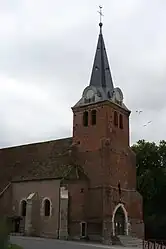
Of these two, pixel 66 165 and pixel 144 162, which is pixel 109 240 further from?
pixel 144 162

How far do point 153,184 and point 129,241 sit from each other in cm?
1374

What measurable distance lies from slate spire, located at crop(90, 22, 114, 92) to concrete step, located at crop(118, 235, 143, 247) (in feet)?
56.9

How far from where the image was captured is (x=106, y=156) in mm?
47500

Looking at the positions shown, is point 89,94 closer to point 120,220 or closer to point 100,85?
point 100,85

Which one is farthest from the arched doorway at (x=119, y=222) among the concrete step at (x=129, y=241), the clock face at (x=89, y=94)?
the clock face at (x=89, y=94)

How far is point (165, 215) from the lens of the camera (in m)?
58.0

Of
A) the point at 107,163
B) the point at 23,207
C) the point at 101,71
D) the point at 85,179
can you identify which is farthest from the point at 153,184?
the point at 23,207

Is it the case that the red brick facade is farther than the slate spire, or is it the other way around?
the slate spire

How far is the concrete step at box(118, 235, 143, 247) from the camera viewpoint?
44.6 m

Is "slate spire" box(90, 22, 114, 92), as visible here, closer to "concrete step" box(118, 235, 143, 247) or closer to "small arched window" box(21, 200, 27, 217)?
"small arched window" box(21, 200, 27, 217)

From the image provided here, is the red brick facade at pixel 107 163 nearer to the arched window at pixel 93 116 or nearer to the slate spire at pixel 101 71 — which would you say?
the arched window at pixel 93 116

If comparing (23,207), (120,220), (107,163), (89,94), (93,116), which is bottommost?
(120,220)

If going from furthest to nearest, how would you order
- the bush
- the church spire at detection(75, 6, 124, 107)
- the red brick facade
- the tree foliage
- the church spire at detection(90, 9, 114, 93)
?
the tree foliage → the church spire at detection(90, 9, 114, 93) → the church spire at detection(75, 6, 124, 107) → the red brick facade → the bush

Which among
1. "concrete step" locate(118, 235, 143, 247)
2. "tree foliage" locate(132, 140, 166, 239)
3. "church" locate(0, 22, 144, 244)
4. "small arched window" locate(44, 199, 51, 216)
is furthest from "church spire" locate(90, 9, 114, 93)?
"concrete step" locate(118, 235, 143, 247)
